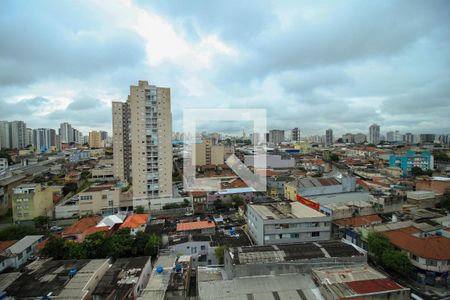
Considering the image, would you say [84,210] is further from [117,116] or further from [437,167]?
[437,167]

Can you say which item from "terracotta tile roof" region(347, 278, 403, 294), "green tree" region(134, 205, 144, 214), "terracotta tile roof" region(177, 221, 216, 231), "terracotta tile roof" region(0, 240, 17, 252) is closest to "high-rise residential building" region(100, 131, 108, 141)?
"green tree" region(134, 205, 144, 214)

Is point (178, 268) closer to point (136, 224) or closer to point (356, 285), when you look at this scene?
→ point (136, 224)

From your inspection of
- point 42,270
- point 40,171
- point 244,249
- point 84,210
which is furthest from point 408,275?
point 40,171

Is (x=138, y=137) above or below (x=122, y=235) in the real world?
above

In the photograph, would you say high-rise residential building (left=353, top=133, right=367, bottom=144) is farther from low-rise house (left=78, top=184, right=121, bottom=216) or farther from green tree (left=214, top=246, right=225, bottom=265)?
green tree (left=214, top=246, right=225, bottom=265)

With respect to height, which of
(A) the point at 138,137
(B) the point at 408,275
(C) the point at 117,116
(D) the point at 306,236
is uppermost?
(C) the point at 117,116

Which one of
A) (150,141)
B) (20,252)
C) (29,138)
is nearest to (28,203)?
(20,252)

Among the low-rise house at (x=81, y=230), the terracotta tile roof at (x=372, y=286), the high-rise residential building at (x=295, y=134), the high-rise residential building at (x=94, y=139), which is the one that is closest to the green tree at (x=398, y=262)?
the terracotta tile roof at (x=372, y=286)
